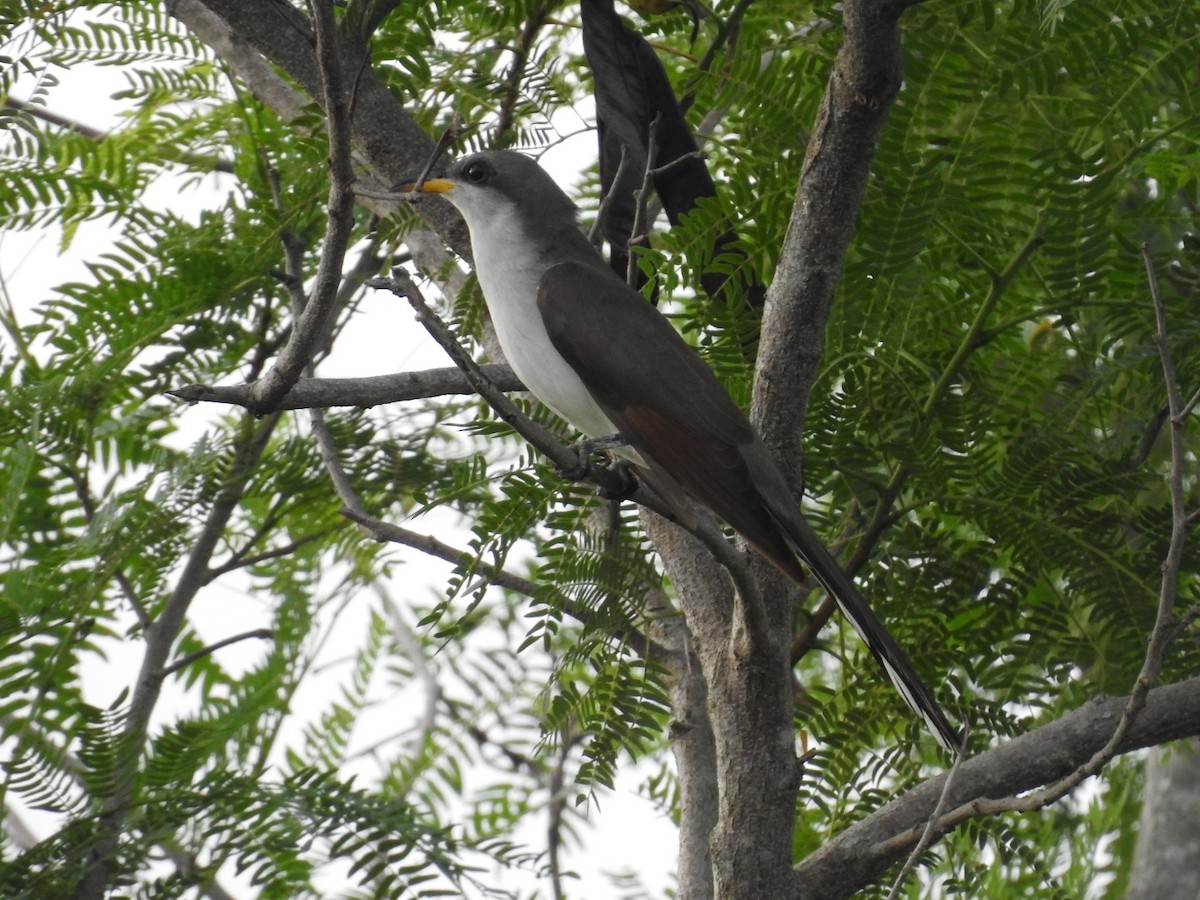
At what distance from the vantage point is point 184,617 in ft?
11.4

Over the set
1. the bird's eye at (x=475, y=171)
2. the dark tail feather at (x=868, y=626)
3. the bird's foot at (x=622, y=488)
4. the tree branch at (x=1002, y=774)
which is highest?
the bird's eye at (x=475, y=171)

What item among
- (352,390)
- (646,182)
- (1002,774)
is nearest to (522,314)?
(646,182)

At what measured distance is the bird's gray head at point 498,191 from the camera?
313cm

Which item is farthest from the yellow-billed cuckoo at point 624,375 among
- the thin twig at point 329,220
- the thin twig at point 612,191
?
the thin twig at point 329,220

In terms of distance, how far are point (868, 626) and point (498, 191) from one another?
1.48 m

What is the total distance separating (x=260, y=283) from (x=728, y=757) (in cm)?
178

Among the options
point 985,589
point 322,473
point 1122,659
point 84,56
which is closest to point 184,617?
point 322,473

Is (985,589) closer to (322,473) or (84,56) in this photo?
(322,473)

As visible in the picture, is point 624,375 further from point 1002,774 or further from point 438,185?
point 1002,774

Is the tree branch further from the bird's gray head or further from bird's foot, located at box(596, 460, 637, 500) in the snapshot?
the bird's gray head

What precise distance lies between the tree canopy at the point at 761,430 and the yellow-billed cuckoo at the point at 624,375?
0.09 metres

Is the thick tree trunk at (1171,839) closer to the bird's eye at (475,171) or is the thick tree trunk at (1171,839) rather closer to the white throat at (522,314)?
the white throat at (522,314)

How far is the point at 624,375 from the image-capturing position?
2.67 meters

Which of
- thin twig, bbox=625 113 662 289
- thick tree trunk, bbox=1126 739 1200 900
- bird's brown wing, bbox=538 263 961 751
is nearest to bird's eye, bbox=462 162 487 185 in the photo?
bird's brown wing, bbox=538 263 961 751
